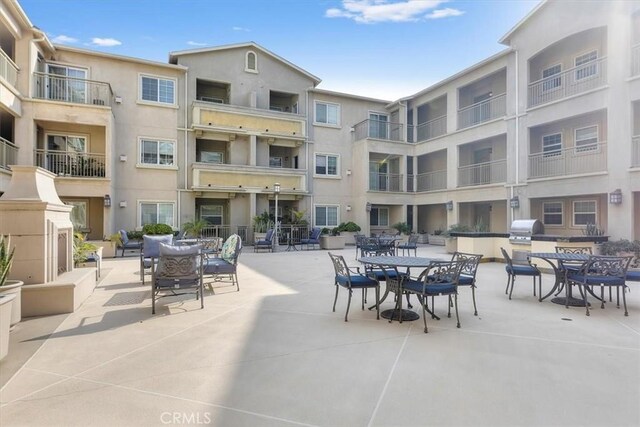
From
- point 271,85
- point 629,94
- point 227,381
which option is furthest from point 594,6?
point 227,381

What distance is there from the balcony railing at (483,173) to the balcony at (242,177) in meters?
9.20

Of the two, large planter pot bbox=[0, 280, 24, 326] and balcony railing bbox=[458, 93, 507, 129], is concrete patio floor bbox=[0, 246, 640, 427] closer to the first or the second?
large planter pot bbox=[0, 280, 24, 326]

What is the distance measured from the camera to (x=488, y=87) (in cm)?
1970

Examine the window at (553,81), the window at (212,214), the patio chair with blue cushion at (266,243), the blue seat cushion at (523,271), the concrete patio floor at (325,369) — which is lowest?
the concrete patio floor at (325,369)

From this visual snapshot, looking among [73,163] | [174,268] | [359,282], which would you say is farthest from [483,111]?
[73,163]

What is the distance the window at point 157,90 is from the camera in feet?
58.9

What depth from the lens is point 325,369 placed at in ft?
12.5

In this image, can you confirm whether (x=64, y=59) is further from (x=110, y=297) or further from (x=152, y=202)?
(x=110, y=297)

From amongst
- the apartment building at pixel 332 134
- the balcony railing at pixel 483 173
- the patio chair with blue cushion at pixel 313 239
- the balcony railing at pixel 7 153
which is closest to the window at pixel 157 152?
the apartment building at pixel 332 134

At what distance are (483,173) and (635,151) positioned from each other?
7.28 metres

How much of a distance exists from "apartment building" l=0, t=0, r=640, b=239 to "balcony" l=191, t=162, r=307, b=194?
8cm

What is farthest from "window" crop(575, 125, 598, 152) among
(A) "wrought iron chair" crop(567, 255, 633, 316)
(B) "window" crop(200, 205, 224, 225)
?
(B) "window" crop(200, 205, 224, 225)

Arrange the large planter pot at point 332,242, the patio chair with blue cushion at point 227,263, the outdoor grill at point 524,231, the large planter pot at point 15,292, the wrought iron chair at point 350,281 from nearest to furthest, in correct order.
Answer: the large planter pot at point 15,292, the wrought iron chair at point 350,281, the patio chair with blue cushion at point 227,263, the outdoor grill at point 524,231, the large planter pot at point 332,242

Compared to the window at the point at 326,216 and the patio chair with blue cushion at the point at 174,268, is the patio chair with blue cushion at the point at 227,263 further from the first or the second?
the window at the point at 326,216
